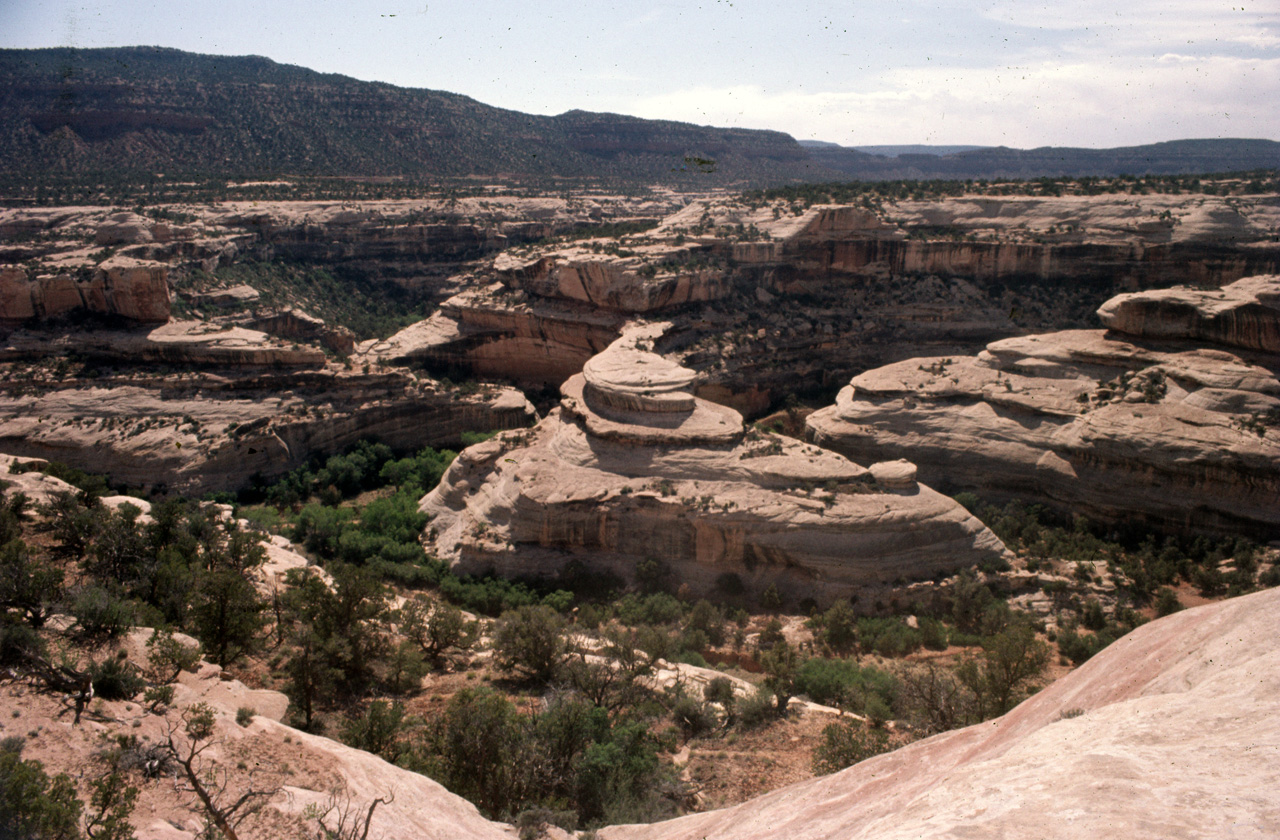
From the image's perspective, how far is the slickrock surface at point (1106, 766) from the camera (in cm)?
572

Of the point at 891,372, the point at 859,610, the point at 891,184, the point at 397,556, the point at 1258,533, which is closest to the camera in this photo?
the point at 859,610

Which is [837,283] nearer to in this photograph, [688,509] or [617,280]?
[617,280]

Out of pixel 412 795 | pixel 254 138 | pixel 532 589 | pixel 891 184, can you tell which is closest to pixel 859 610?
pixel 532 589

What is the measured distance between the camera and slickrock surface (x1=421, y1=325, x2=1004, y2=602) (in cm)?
2312

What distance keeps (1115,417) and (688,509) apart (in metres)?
16.4

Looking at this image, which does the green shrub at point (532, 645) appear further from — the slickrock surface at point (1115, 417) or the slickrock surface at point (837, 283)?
the slickrock surface at point (837, 283)

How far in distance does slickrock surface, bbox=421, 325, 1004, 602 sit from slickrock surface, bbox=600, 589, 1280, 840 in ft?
38.7

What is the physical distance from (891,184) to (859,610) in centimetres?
4338

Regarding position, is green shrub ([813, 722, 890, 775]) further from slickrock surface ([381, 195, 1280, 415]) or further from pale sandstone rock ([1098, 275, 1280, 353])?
slickrock surface ([381, 195, 1280, 415])

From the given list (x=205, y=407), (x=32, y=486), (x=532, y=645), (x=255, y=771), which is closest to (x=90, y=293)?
(x=205, y=407)

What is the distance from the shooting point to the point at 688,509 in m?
24.3

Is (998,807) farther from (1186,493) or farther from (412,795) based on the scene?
(1186,493)

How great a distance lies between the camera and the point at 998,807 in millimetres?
6312

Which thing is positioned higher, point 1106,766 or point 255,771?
point 1106,766
